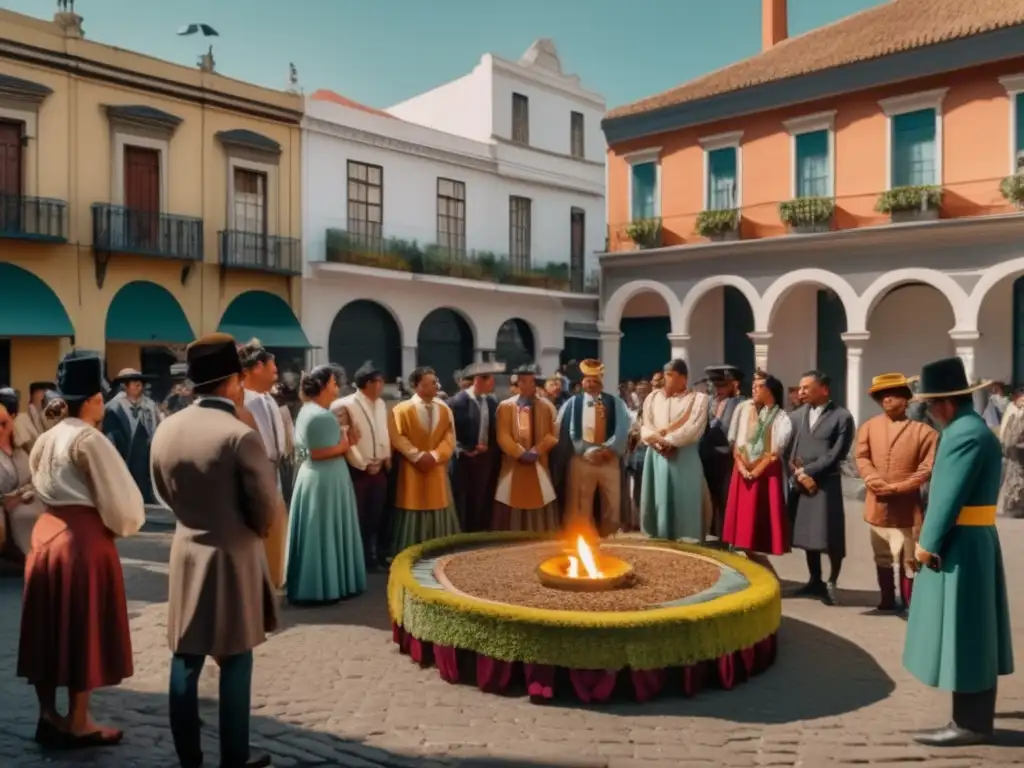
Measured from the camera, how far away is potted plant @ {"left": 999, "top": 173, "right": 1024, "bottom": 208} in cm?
1666

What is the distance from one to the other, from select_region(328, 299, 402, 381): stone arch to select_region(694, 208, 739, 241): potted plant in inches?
330

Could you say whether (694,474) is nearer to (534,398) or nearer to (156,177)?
(534,398)

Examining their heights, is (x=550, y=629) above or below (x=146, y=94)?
below

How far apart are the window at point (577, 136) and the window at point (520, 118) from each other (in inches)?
79.2

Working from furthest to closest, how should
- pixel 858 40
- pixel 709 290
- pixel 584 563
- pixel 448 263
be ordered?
pixel 448 263 → pixel 709 290 → pixel 858 40 → pixel 584 563

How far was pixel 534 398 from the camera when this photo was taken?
9.21 meters

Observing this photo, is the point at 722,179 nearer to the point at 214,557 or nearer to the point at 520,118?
the point at 520,118

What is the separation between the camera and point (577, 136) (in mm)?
30016

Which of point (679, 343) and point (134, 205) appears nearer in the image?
point (134, 205)

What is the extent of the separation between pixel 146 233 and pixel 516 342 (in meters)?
11.8

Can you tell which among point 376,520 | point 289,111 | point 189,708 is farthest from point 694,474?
point 289,111

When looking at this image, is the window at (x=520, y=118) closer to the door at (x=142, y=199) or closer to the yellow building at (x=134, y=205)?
the yellow building at (x=134, y=205)

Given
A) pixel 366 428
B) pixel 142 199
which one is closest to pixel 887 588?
pixel 366 428

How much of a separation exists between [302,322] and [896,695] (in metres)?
18.7
